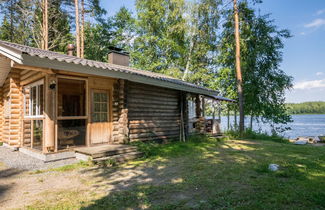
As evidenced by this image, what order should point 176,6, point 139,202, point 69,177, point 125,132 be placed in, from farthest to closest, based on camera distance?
point 176,6, point 125,132, point 69,177, point 139,202

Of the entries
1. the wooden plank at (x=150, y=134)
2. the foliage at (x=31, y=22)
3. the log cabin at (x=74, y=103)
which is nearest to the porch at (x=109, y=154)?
the log cabin at (x=74, y=103)

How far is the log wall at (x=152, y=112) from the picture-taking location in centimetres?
737

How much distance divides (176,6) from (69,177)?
18437 millimetres

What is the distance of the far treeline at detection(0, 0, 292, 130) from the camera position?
14.4 m

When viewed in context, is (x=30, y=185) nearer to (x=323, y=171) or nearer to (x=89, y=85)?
(x=89, y=85)

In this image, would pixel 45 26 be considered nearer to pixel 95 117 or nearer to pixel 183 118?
pixel 95 117

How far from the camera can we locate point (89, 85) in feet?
20.6

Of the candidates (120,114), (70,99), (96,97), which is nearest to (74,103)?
(70,99)

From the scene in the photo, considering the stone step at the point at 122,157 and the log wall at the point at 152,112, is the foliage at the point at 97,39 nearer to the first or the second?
the log wall at the point at 152,112

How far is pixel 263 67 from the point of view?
14.7m

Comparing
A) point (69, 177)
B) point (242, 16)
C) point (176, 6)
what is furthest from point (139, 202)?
point (176, 6)

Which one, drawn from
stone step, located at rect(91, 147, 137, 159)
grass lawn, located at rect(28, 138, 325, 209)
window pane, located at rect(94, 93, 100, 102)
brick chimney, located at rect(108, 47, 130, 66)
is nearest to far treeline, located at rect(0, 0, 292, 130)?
brick chimney, located at rect(108, 47, 130, 66)

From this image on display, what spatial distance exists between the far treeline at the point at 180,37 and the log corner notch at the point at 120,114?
9.34 meters

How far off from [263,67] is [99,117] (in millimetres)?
13186
